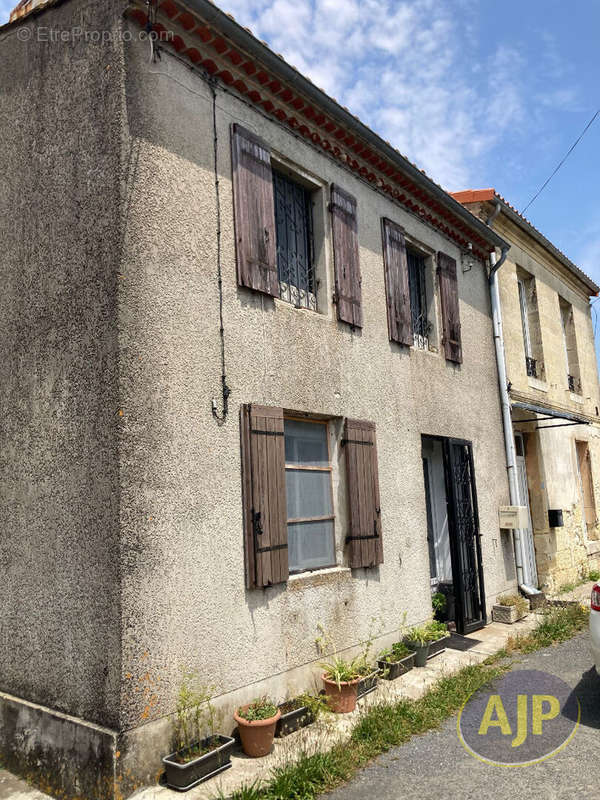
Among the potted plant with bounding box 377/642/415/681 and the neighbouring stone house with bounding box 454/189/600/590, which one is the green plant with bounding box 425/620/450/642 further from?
the neighbouring stone house with bounding box 454/189/600/590

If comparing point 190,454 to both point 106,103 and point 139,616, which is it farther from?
point 106,103

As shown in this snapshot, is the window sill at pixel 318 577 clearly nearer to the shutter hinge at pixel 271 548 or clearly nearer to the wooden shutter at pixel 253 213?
the shutter hinge at pixel 271 548

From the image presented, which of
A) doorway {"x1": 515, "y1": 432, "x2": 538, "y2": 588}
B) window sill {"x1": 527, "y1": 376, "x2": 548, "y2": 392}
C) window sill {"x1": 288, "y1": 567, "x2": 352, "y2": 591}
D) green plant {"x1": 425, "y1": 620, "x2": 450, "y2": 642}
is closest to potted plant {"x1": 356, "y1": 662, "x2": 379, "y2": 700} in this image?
window sill {"x1": 288, "y1": 567, "x2": 352, "y2": 591}

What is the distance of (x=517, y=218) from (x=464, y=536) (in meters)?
5.63

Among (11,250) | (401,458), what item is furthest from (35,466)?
(401,458)

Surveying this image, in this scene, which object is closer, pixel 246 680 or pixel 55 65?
pixel 246 680

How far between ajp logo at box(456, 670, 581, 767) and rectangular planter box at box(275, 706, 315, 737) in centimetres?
118

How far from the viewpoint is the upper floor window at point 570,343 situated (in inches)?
517

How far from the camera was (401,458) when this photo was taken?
7102 mm

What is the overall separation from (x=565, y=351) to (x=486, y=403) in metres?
4.52

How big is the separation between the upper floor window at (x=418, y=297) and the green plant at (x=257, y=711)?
4.97 m

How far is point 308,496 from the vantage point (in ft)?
19.4

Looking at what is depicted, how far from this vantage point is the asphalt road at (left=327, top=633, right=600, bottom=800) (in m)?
3.81

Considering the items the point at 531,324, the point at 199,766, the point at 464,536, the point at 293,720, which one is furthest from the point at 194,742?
the point at 531,324
